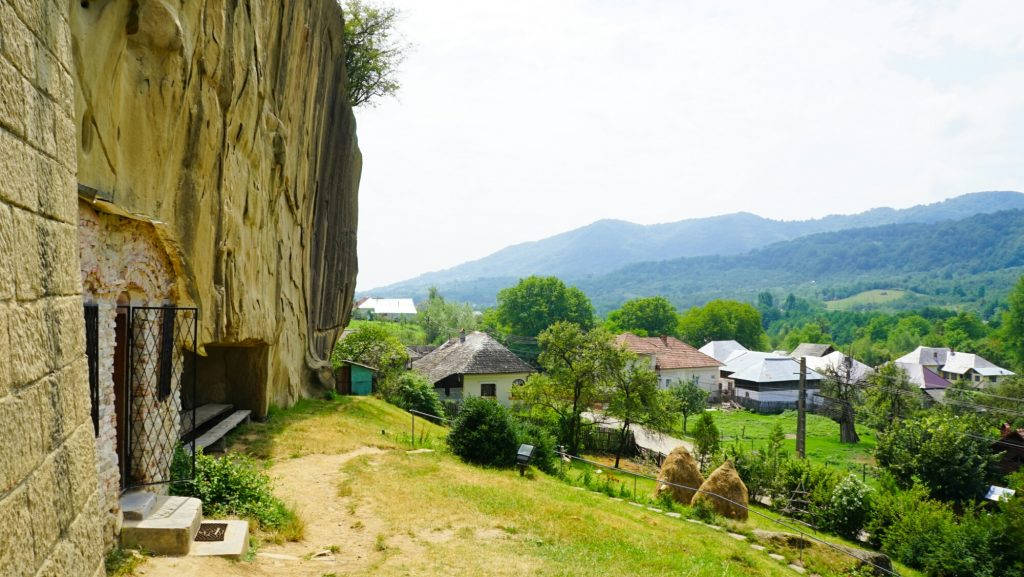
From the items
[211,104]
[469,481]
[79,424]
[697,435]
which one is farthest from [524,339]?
[79,424]

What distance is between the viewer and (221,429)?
15.1 meters

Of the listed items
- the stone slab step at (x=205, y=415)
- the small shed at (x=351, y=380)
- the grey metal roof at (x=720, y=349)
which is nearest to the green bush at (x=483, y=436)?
the stone slab step at (x=205, y=415)

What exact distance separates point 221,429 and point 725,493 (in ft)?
46.8

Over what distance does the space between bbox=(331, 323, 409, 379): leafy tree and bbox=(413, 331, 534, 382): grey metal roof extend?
6454 millimetres

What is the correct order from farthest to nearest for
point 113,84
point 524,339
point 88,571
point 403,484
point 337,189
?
point 524,339
point 337,189
point 403,484
point 113,84
point 88,571

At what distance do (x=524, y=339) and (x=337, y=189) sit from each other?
42.0 metres

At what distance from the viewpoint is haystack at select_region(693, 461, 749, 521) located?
18.8m

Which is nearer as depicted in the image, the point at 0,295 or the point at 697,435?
the point at 0,295

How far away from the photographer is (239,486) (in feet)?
34.0

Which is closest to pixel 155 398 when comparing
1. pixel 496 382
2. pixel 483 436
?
pixel 483 436

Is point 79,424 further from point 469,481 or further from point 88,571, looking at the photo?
point 469,481

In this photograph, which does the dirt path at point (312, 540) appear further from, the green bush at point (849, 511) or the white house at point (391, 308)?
the white house at point (391, 308)

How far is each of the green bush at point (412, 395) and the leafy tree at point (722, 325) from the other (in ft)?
204

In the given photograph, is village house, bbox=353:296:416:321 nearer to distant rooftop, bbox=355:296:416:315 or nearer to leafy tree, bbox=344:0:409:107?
distant rooftop, bbox=355:296:416:315
